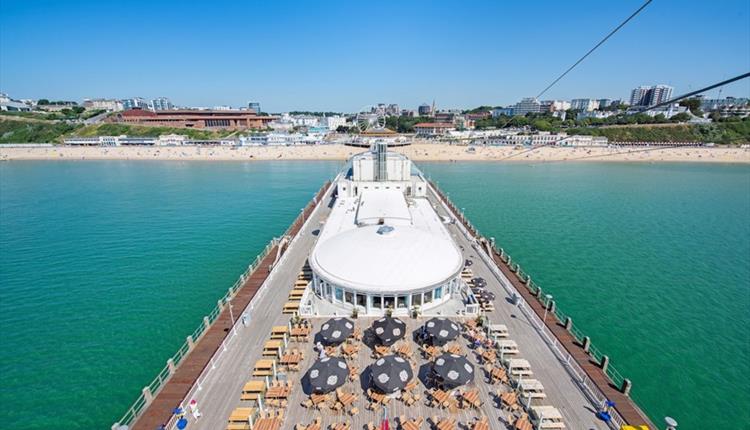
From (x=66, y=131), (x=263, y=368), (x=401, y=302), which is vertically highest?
(x=66, y=131)

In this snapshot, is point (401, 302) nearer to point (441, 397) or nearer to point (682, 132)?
point (441, 397)

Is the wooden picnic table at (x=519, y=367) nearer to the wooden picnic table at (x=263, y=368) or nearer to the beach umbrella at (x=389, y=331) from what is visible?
the beach umbrella at (x=389, y=331)

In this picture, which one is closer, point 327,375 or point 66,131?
point 327,375

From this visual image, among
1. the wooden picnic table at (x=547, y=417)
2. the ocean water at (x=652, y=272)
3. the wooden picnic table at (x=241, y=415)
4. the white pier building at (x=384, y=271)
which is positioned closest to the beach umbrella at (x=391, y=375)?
the wooden picnic table at (x=241, y=415)

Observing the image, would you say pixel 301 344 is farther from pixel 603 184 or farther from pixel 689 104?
pixel 689 104

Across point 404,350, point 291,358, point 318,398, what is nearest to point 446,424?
point 404,350

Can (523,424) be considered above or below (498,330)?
below
